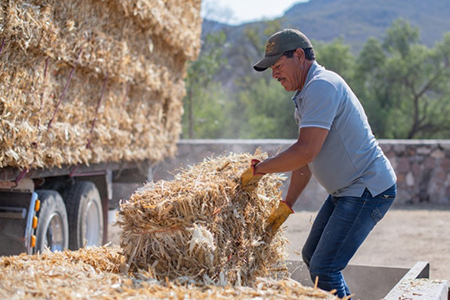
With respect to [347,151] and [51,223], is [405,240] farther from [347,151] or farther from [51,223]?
[347,151]

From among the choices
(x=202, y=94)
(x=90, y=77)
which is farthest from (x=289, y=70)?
(x=202, y=94)

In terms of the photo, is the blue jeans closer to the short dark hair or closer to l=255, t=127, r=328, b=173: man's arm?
l=255, t=127, r=328, b=173: man's arm

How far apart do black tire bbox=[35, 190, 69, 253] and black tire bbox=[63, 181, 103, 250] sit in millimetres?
260

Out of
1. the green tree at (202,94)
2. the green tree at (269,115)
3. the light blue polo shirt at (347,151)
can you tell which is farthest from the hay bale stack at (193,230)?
the green tree at (269,115)

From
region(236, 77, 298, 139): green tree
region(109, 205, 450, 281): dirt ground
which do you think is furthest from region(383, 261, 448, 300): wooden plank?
region(236, 77, 298, 139): green tree

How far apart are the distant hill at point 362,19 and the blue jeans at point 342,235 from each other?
2778 inches

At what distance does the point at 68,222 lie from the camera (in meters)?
6.30

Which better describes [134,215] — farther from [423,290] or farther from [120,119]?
[120,119]

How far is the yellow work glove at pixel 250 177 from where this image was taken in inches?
138

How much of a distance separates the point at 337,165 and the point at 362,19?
9347 cm

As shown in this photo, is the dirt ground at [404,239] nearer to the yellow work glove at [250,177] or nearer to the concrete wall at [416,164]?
the concrete wall at [416,164]

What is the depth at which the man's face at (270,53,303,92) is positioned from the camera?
11.3ft

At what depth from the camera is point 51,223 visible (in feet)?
18.9

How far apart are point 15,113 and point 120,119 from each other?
248 centimetres
